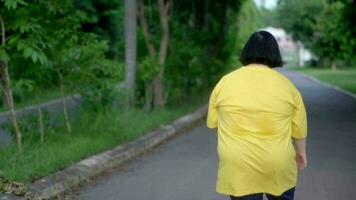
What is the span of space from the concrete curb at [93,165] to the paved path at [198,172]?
19 cm

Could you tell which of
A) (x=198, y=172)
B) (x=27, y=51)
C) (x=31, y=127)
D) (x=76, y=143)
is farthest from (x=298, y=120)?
(x=31, y=127)

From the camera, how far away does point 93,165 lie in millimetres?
9648

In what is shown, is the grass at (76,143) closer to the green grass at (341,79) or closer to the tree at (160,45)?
the tree at (160,45)

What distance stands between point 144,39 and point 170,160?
25.4ft

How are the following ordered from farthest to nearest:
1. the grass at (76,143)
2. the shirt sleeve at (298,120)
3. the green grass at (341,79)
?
1. the green grass at (341,79)
2. the grass at (76,143)
3. the shirt sleeve at (298,120)

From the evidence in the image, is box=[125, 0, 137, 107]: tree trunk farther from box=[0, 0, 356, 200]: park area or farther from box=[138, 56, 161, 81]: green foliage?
box=[138, 56, 161, 81]: green foliage

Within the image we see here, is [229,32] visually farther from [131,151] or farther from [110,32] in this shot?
[131,151]

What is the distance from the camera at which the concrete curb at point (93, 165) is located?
25.5ft

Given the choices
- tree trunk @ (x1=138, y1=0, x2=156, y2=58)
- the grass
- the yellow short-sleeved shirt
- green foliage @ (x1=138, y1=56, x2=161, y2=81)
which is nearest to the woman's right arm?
the yellow short-sleeved shirt

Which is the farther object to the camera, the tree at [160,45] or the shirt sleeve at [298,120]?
the tree at [160,45]

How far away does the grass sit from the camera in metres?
8.41

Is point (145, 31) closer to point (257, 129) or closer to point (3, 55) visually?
point (3, 55)

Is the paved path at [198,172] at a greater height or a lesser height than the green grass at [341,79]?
greater

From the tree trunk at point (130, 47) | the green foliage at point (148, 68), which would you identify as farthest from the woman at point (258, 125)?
the green foliage at point (148, 68)
